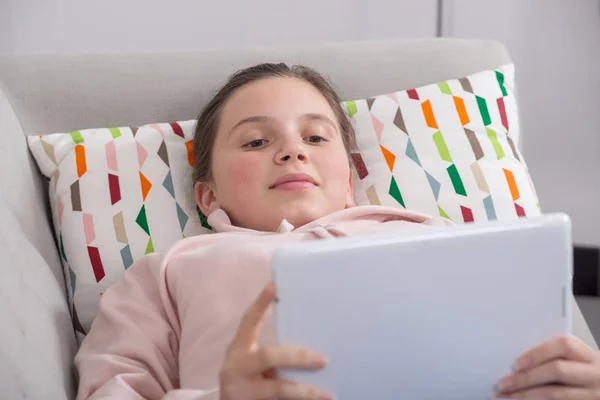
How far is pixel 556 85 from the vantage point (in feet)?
7.93

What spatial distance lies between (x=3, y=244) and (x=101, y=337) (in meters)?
0.20

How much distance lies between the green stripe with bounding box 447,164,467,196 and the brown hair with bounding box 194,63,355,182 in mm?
201

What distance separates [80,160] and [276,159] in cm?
40

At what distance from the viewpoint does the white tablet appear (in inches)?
27.3

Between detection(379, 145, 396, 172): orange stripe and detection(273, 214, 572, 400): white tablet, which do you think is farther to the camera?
detection(379, 145, 396, 172): orange stripe

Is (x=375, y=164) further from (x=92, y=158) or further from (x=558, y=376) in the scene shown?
(x=558, y=376)

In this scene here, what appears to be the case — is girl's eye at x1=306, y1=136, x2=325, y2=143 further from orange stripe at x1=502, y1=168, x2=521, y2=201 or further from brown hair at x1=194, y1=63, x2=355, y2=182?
orange stripe at x1=502, y1=168, x2=521, y2=201

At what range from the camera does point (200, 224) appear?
1369 millimetres

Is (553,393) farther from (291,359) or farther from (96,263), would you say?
(96,263)

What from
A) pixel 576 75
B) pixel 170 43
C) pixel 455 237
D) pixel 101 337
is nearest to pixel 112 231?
pixel 101 337

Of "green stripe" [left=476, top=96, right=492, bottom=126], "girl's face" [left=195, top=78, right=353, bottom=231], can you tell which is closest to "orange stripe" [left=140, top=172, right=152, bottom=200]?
"girl's face" [left=195, top=78, right=353, bottom=231]

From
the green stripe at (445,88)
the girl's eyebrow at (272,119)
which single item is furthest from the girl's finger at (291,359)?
the green stripe at (445,88)

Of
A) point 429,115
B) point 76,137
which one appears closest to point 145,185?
point 76,137

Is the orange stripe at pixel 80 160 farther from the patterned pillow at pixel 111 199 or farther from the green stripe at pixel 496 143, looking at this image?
the green stripe at pixel 496 143
